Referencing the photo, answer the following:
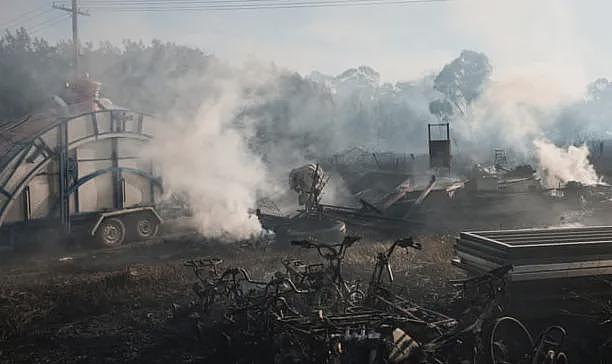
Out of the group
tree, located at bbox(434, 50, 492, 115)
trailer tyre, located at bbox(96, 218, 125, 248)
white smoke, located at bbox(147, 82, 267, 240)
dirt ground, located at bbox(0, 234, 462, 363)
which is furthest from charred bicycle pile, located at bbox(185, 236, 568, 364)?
tree, located at bbox(434, 50, 492, 115)

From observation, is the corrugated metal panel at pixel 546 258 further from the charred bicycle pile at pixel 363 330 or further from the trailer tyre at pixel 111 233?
the trailer tyre at pixel 111 233

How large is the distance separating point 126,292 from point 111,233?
5471 millimetres

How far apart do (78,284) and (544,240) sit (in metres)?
8.09

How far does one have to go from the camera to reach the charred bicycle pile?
16.1 ft

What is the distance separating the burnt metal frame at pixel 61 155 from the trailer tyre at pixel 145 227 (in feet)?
2.38

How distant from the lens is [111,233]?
13.6 metres

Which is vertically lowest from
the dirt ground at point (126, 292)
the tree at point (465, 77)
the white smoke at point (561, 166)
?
the dirt ground at point (126, 292)

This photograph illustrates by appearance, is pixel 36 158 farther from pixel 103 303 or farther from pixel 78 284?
pixel 103 303

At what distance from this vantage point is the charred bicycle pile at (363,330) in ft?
16.1

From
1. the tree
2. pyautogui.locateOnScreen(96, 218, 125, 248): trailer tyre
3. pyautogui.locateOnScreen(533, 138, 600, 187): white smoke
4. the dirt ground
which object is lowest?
the dirt ground

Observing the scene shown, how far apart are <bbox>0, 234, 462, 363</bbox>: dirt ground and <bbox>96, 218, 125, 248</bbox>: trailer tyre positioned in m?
0.60

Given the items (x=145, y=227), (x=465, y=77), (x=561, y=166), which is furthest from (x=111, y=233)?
(x=465, y=77)

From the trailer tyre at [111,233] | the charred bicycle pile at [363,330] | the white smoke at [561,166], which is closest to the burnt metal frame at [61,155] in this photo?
the trailer tyre at [111,233]

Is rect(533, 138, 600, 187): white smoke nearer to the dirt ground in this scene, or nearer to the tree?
the dirt ground
